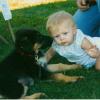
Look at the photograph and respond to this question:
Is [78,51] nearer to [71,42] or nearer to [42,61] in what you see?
[71,42]

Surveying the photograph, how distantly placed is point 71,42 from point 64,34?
160mm

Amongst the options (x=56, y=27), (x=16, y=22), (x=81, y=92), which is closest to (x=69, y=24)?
(x=56, y=27)

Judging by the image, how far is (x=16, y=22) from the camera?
27.3 feet

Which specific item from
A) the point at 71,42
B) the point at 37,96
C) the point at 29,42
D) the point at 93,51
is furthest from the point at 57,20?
the point at 37,96

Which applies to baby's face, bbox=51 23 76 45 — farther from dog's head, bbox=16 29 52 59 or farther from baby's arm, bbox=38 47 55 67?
baby's arm, bbox=38 47 55 67

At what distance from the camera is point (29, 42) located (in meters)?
5.12

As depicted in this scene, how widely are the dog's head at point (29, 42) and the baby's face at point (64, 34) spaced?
179 millimetres

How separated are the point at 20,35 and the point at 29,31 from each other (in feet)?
0.48

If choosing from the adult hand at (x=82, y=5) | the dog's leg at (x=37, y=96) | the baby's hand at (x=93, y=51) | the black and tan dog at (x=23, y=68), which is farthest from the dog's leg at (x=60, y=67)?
the adult hand at (x=82, y=5)

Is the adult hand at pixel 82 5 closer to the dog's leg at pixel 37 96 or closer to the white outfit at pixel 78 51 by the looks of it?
the white outfit at pixel 78 51

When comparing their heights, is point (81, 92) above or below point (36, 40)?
below

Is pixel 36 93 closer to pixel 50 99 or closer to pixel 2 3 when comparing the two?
pixel 50 99

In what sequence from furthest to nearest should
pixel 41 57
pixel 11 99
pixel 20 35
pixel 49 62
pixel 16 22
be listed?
pixel 16 22, pixel 49 62, pixel 41 57, pixel 20 35, pixel 11 99

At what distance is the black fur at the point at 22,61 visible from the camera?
4805mm
